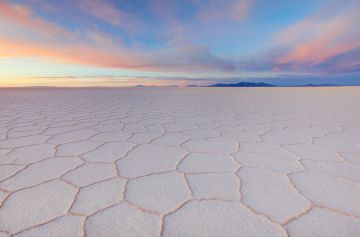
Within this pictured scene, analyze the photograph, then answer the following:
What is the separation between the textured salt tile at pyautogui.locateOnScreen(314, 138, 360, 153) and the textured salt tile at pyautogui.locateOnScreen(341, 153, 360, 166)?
0.11 meters

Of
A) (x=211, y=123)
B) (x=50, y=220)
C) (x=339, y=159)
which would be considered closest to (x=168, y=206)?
(x=50, y=220)

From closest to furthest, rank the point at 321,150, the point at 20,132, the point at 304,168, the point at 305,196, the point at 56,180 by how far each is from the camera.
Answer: the point at 305,196
the point at 56,180
the point at 304,168
the point at 321,150
the point at 20,132

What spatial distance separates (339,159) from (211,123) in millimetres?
1433

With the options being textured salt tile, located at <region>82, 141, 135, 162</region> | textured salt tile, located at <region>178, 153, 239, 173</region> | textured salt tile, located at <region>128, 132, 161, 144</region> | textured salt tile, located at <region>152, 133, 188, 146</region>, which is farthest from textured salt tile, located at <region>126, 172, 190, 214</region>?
textured salt tile, located at <region>128, 132, 161, 144</region>

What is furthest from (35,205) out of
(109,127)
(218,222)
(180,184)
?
(109,127)

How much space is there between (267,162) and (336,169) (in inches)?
13.9

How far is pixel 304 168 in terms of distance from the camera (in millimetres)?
1342

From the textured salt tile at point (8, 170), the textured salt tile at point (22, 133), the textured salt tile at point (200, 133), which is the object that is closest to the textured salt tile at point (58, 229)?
the textured salt tile at point (8, 170)

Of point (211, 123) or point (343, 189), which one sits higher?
point (343, 189)

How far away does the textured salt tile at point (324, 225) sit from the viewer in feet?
2.63

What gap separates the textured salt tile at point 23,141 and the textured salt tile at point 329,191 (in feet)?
6.06

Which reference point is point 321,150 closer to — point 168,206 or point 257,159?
point 257,159

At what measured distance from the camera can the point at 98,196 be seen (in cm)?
104

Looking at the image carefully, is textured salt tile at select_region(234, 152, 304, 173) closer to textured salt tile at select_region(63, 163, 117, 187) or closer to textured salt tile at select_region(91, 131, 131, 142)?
textured salt tile at select_region(63, 163, 117, 187)
